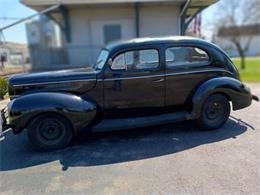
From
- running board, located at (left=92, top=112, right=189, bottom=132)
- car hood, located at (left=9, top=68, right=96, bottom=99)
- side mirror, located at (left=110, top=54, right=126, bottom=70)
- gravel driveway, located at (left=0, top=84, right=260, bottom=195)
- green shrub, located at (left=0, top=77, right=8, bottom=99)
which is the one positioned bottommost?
gravel driveway, located at (left=0, top=84, right=260, bottom=195)

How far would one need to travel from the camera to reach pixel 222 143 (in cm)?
470

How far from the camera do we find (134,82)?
498 cm

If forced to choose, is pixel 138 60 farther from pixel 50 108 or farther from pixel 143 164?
pixel 143 164

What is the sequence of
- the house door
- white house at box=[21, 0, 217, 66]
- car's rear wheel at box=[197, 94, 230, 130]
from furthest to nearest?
the house door
white house at box=[21, 0, 217, 66]
car's rear wheel at box=[197, 94, 230, 130]

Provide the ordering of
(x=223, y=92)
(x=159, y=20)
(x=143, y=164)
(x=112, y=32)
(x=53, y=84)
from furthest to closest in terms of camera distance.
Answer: (x=112, y=32) → (x=159, y=20) → (x=223, y=92) → (x=53, y=84) → (x=143, y=164)

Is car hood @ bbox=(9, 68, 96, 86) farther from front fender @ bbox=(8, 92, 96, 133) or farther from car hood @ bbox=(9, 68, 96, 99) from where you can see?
front fender @ bbox=(8, 92, 96, 133)

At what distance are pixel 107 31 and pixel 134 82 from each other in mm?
9463

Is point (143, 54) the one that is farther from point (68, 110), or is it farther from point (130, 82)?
point (68, 110)

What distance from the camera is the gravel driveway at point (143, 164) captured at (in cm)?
340

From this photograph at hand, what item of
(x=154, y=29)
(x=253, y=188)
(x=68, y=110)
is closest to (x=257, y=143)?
(x=253, y=188)

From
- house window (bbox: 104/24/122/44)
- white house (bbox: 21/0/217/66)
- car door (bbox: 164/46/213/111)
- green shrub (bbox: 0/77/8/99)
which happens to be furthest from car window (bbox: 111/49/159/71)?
house window (bbox: 104/24/122/44)

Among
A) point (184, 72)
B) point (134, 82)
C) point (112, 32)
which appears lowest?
point (134, 82)

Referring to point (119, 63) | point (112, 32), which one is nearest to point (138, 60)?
point (119, 63)

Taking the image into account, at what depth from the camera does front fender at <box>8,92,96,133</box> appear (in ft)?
14.5
